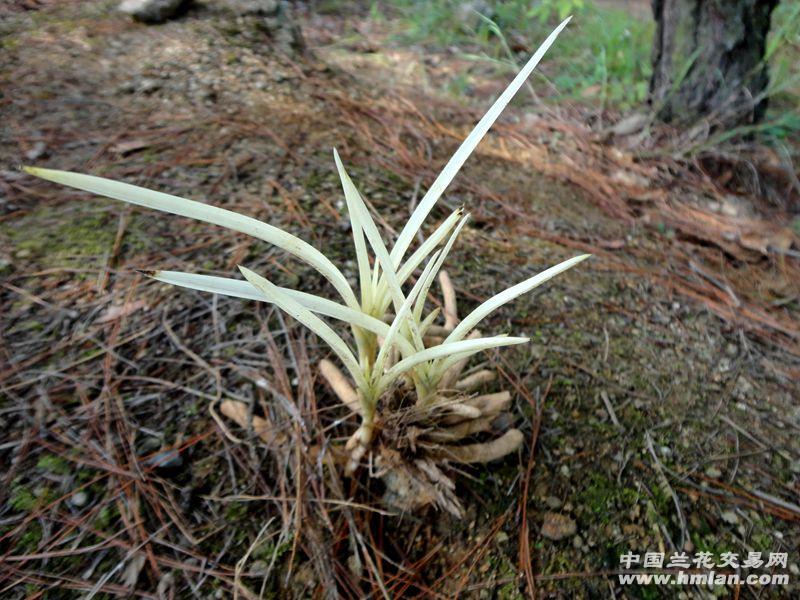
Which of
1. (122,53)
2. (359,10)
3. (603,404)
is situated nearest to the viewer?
(603,404)

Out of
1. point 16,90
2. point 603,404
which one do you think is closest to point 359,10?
point 16,90

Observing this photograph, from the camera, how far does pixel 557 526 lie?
0.86 m

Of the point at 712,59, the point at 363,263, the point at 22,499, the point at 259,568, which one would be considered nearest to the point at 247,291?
the point at 363,263

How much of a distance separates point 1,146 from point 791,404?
2.11 meters

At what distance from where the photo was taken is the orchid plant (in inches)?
23.7

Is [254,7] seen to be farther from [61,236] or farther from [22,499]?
[22,499]

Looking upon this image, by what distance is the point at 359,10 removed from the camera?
11.1ft

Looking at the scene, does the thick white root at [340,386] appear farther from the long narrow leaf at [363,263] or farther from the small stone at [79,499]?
the small stone at [79,499]

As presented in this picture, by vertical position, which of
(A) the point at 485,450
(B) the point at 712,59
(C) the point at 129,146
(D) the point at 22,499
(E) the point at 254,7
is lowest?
(D) the point at 22,499

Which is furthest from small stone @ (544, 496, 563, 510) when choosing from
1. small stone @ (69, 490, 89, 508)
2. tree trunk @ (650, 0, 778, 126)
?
tree trunk @ (650, 0, 778, 126)

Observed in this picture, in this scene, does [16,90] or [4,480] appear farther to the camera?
[16,90]

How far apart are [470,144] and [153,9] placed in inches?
76.2

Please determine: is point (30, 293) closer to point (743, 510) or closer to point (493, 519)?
point (493, 519)

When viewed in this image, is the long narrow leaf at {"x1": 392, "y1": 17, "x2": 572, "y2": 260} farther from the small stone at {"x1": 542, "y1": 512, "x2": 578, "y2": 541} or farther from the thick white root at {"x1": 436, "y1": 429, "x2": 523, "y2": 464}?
the small stone at {"x1": 542, "y1": 512, "x2": 578, "y2": 541}
